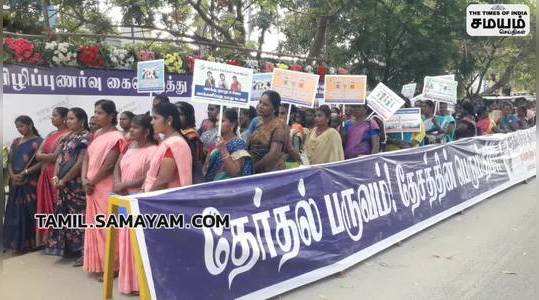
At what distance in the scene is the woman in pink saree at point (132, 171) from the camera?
4.21m

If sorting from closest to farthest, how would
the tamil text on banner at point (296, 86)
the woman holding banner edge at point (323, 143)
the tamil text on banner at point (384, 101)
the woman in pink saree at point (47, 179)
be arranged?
the woman in pink saree at point (47, 179)
the woman holding banner edge at point (323, 143)
the tamil text on banner at point (296, 86)
the tamil text on banner at point (384, 101)

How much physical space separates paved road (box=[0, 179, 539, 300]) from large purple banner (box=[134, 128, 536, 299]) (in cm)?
17

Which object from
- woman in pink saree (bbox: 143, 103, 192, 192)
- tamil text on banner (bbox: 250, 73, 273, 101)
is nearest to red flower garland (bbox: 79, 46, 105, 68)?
tamil text on banner (bbox: 250, 73, 273, 101)

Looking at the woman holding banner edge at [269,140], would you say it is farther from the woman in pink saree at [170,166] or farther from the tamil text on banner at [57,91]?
the tamil text on banner at [57,91]

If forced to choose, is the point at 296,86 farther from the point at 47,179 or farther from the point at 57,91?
the point at 57,91

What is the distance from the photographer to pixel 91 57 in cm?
815

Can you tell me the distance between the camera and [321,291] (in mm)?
4559

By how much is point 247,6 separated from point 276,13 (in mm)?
760

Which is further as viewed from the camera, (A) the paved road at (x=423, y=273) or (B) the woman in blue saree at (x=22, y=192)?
(B) the woman in blue saree at (x=22, y=192)

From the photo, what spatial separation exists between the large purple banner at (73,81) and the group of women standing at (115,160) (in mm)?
1809

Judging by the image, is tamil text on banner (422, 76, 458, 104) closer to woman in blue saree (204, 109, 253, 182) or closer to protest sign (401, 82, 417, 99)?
protest sign (401, 82, 417, 99)

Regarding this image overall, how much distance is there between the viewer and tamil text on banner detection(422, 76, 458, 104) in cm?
936

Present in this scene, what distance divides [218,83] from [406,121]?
3892mm

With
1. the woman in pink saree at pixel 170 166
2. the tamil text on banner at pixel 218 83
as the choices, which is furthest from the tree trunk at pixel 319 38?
the woman in pink saree at pixel 170 166
